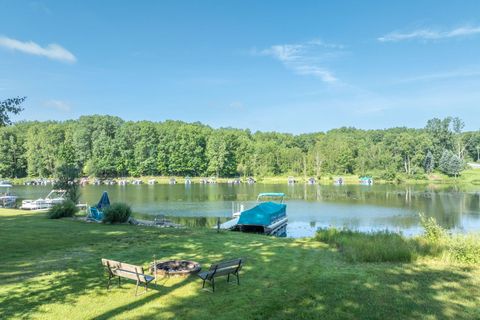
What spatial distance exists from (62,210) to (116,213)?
494 centimetres

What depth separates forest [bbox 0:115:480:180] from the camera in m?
109

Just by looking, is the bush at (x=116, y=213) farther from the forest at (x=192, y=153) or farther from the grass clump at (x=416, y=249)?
the forest at (x=192, y=153)

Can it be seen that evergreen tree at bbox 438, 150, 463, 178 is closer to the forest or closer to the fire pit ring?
the forest

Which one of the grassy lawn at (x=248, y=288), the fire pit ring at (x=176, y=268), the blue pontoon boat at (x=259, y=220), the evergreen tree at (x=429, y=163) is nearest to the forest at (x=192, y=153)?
the evergreen tree at (x=429, y=163)

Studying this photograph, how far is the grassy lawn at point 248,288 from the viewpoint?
7.89 m

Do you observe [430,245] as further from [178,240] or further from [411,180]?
[411,180]

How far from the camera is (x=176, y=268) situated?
1104 centimetres

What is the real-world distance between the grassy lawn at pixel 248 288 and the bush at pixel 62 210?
10.1 m

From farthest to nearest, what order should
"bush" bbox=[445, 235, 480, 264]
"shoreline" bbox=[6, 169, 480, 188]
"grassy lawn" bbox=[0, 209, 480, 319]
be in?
"shoreline" bbox=[6, 169, 480, 188] < "bush" bbox=[445, 235, 480, 264] < "grassy lawn" bbox=[0, 209, 480, 319]

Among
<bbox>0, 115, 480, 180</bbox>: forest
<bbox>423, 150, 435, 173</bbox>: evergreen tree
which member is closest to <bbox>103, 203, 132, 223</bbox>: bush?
<bbox>0, 115, 480, 180</bbox>: forest

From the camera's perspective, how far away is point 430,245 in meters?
14.0

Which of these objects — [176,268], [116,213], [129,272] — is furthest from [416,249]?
[116,213]

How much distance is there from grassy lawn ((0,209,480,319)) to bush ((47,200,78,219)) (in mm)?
10063

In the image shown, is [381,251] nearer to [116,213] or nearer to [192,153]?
[116,213]
